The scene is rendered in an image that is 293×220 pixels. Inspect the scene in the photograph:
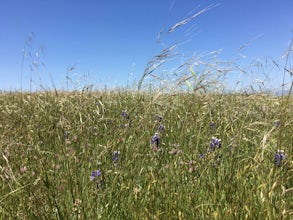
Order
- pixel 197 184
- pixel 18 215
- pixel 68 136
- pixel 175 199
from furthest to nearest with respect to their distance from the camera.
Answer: pixel 68 136
pixel 197 184
pixel 175 199
pixel 18 215

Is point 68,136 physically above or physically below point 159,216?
above

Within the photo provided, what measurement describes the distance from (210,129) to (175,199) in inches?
63.2

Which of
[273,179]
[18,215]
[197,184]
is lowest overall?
[18,215]

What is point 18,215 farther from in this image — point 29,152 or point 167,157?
point 167,157

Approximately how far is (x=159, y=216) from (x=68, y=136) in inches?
72.4

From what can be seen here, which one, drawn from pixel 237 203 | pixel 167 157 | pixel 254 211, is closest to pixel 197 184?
pixel 237 203

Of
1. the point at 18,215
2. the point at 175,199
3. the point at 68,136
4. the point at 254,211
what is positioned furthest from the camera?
the point at 68,136

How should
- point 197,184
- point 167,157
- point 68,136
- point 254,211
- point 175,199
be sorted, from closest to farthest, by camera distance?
point 254,211 < point 175,199 < point 197,184 < point 167,157 < point 68,136

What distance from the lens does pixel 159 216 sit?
167 centimetres

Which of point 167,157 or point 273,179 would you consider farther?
point 167,157

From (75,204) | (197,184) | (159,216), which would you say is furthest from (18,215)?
(197,184)

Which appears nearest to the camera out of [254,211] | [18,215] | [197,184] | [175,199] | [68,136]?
[254,211]

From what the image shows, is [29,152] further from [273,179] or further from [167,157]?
[273,179]

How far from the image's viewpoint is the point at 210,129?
10.7 ft
